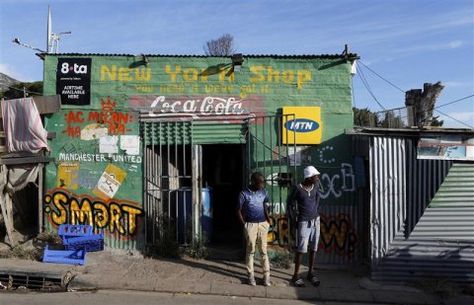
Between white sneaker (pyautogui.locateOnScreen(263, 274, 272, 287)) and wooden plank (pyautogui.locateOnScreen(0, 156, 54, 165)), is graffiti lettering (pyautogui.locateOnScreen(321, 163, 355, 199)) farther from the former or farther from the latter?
wooden plank (pyautogui.locateOnScreen(0, 156, 54, 165))

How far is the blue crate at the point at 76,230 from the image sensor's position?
9352 millimetres

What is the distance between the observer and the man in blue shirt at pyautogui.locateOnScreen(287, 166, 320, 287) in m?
7.98

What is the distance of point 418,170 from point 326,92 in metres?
2.19

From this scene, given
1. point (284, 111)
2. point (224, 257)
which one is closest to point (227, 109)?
point (284, 111)

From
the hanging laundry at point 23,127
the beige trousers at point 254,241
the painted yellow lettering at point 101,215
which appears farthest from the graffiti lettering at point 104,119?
the beige trousers at point 254,241

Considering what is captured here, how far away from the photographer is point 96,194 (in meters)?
9.64

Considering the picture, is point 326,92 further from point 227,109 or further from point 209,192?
point 209,192

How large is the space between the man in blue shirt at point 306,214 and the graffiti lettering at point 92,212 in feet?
10.2

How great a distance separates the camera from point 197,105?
951cm

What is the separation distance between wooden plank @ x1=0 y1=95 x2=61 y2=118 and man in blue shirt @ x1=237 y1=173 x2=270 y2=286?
13.5 feet

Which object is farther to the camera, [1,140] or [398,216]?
[1,140]

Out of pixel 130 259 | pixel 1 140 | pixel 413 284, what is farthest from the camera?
pixel 1 140

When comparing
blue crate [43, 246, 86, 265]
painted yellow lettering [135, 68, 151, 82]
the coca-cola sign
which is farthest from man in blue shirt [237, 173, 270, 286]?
painted yellow lettering [135, 68, 151, 82]

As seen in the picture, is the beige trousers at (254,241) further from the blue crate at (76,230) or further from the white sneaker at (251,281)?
the blue crate at (76,230)
